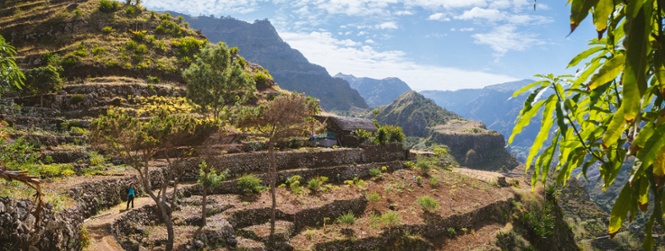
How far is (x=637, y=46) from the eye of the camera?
5.12 feet

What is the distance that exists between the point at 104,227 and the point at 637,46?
1692cm

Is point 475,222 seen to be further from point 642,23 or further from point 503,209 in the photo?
point 642,23

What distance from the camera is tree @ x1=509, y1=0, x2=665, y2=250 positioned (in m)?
1.58

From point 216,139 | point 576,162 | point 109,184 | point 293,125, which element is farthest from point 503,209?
point 576,162

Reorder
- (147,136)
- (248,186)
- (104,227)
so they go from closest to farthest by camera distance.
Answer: (147,136) < (104,227) < (248,186)

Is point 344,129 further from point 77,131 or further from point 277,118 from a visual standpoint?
point 77,131

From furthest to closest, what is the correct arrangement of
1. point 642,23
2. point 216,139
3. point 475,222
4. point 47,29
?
point 47,29
point 475,222
point 216,139
point 642,23

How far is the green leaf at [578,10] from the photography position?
1.75m

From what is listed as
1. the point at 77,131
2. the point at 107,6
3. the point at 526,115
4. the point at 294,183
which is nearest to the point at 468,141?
the point at 107,6

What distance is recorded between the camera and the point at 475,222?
25750 millimetres

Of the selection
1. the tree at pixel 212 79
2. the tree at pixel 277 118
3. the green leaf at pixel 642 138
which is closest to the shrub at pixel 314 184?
the tree at pixel 277 118

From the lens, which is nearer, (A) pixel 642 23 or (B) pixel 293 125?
(A) pixel 642 23

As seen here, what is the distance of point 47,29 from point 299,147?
3638 centimetres

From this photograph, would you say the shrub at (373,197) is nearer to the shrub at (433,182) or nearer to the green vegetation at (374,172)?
the green vegetation at (374,172)
